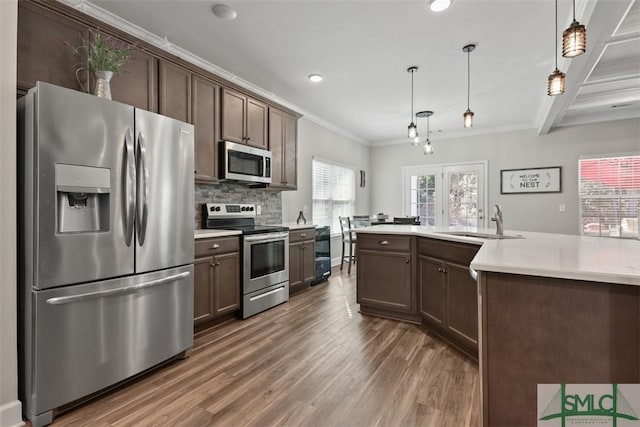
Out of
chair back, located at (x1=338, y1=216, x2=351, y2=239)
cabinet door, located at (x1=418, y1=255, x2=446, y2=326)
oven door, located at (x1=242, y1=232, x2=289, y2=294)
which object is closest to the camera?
cabinet door, located at (x1=418, y1=255, x2=446, y2=326)

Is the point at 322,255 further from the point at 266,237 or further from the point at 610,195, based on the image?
the point at 610,195

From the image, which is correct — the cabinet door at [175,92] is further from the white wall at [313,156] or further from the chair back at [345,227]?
the chair back at [345,227]

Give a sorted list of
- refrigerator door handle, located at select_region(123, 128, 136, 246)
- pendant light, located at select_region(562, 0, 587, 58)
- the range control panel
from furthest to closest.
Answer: the range control panel < refrigerator door handle, located at select_region(123, 128, 136, 246) < pendant light, located at select_region(562, 0, 587, 58)

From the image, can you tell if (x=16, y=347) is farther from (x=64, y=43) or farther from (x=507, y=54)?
(x=507, y=54)

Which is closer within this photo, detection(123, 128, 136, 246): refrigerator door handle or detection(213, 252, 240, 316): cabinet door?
detection(123, 128, 136, 246): refrigerator door handle

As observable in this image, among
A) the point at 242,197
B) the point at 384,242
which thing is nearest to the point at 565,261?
the point at 384,242

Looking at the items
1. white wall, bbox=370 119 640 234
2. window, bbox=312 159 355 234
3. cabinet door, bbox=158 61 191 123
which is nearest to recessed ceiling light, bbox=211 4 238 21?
cabinet door, bbox=158 61 191 123

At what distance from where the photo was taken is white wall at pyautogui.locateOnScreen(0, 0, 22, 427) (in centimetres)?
162

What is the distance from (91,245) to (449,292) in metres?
2.48

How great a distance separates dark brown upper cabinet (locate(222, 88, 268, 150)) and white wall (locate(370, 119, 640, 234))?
4171mm

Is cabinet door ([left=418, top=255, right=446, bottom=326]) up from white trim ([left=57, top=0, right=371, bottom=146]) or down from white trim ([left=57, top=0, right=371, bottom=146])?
down

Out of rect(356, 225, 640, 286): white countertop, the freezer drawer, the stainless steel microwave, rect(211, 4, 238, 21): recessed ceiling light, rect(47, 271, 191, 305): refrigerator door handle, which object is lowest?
the freezer drawer

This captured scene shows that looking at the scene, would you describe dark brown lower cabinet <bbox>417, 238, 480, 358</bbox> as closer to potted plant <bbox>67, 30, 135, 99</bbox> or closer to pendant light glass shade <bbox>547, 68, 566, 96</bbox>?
pendant light glass shade <bbox>547, 68, 566, 96</bbox>

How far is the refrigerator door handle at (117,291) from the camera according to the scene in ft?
5.52
